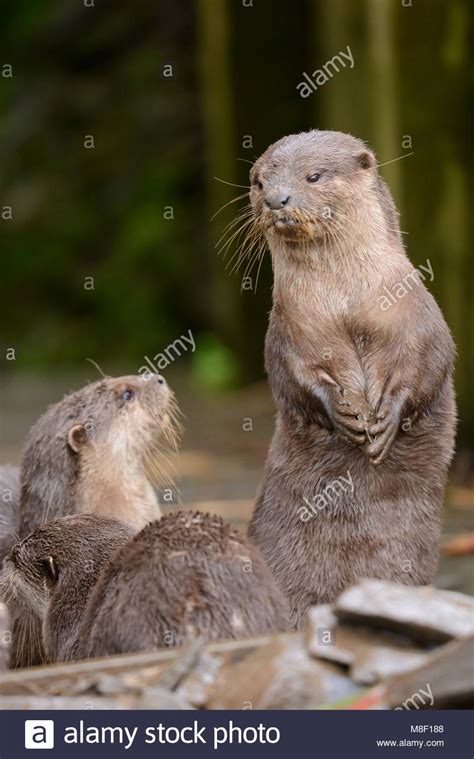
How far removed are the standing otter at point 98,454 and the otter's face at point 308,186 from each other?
0.97 m

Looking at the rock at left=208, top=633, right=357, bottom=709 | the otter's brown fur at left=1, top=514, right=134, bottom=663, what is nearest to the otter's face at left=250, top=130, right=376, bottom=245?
the otter's brown fur at left=1, top=514, right=134, bottom=663

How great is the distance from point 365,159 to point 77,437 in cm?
126

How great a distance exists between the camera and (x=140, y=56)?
1220 cm

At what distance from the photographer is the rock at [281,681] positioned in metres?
3.02

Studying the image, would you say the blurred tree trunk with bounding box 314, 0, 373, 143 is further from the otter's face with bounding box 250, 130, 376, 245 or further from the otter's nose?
the otter's nose

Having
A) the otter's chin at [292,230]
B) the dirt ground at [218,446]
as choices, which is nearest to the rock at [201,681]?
the otter's chin at [292,230]

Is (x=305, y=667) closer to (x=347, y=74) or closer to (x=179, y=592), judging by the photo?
(x=179, y=592)

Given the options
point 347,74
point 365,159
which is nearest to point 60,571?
point 365,159

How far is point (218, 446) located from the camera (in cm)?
792

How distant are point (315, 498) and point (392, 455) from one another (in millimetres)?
250

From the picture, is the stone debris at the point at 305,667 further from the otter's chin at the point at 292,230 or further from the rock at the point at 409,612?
the otter's chin at the point at 292,230

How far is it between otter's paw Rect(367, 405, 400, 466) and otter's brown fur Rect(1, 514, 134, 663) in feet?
2.38
